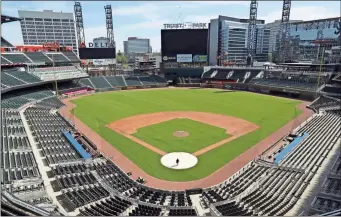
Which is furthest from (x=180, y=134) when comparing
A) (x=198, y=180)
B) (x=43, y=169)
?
(x=43, y=169)

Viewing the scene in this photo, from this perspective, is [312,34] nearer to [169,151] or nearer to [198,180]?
[169,151]

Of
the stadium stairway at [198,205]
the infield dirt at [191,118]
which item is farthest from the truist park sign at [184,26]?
the stadium stairway at [198,205]

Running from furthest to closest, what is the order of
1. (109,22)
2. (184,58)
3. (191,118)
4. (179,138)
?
(109,22), (184,58), (191,118), (179,138)

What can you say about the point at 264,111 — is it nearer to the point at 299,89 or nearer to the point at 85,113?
the point at 299,89

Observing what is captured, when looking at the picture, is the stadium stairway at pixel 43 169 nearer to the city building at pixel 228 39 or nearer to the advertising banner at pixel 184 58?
the advertising banner at pixel 184 58

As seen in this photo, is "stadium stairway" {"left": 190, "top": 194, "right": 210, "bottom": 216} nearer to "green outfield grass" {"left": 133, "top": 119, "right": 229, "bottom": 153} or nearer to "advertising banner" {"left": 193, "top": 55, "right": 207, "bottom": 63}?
"green outfield grass" {"left": 133, "top": 119, "right": 229, "bottom": 153}

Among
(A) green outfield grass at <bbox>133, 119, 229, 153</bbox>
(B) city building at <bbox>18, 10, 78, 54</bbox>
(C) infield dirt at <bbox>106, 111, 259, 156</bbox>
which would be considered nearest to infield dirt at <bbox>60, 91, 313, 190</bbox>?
(C) infield dirt at <bbox>106, 111, 259, 156</bbox>
